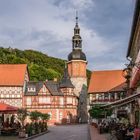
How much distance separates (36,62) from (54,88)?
2753 inches

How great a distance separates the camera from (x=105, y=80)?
307 feet

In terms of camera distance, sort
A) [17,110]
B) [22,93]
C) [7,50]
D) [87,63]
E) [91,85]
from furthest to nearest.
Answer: [7,50], [87,63], [91,85], [22,93], [17,110]

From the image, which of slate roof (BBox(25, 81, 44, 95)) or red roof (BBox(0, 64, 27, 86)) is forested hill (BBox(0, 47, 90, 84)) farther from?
slate roof (BBox(25, 81, 44, 95))

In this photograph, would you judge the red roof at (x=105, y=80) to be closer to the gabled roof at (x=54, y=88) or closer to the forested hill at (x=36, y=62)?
the gabled roof at (x=54, y=88)

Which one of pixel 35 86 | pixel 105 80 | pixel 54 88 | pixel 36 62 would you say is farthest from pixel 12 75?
pixel 36 62

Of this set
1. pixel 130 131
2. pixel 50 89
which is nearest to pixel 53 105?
pixel 50 89

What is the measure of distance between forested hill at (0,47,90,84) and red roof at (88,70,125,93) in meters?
31.4

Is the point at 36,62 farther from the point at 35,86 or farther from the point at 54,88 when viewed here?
the point at 35,86

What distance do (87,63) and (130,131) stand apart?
7889cm

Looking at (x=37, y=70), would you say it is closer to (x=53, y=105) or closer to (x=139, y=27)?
(x=53, y=105)

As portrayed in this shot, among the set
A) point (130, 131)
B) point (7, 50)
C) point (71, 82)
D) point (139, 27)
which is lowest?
point (130, 131)

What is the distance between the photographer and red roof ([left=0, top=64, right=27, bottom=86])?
8511cm

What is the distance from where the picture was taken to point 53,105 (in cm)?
8775

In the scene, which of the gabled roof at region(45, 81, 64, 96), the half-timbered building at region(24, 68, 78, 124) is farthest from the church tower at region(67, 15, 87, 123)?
the gabled roof at region(45, 81, 64, 96)
